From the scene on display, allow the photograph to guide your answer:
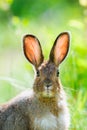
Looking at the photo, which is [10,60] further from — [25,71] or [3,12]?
[3,12]

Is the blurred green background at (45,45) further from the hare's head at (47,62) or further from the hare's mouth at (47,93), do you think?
the hare's mouth at (47,93)

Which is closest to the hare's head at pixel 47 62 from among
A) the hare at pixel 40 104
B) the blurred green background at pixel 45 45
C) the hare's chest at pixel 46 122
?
the hare at pixel 40 104

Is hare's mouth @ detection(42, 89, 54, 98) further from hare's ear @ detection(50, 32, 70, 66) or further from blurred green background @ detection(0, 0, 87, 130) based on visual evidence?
blurred green background @ detection(0, 0, 87, 130)

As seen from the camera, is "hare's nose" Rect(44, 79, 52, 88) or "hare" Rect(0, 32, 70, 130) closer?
"hare's nose" Rect(44, 79, 52, 88)

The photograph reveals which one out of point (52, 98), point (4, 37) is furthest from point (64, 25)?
point (52, 98)

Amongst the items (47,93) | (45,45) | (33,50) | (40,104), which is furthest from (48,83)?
(45,45)


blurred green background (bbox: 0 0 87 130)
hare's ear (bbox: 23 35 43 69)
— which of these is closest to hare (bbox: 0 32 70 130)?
hare's ear (bbox: 23 35 43 69)

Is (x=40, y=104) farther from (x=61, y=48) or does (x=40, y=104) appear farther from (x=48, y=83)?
(x=61, y=48)

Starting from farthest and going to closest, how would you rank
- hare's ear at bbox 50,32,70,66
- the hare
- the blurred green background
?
the blurred green background
hare's ear at bbox 50,32,70,66
the hare
